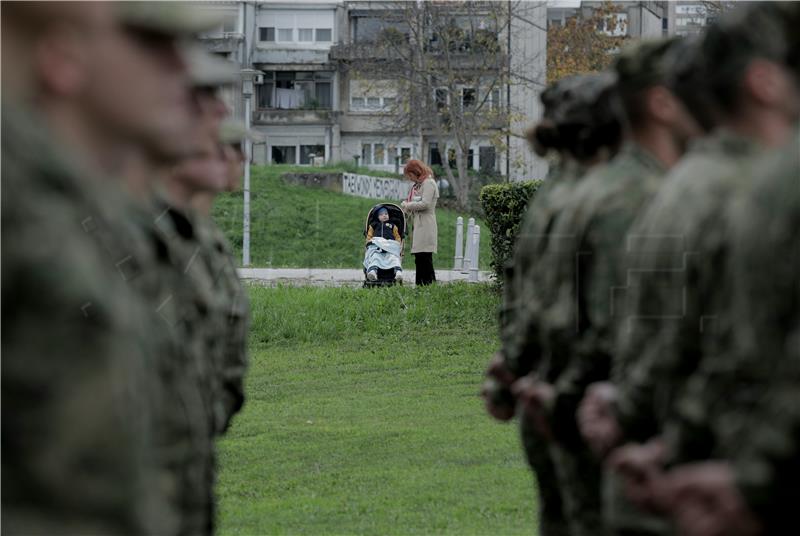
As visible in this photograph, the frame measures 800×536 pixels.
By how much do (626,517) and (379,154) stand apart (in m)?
59.0

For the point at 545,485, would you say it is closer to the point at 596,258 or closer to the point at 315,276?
the point at 596,258

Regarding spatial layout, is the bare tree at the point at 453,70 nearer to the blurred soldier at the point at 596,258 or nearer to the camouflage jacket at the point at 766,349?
the blurred soldier at the point at 596,258

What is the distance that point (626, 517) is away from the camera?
4.65 meters

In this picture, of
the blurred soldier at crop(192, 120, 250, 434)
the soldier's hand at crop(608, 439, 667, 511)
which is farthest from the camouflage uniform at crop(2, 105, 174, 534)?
the blurred soldier at crop(192, 120, 250, 434)

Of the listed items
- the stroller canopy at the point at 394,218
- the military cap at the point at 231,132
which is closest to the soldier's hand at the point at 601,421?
the military cap at the point at 231,132

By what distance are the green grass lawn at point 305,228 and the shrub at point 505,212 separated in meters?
9.69

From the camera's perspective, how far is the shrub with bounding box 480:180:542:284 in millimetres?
17484

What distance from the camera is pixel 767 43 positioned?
12.6 ft

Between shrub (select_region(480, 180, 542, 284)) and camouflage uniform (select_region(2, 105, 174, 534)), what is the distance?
14.9 metres

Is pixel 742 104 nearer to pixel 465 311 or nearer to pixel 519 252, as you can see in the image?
pixel 519 252

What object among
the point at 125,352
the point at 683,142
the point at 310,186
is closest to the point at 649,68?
the point at 683,142

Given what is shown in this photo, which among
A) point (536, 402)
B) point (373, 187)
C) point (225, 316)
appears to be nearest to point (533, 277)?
point (536, 402)

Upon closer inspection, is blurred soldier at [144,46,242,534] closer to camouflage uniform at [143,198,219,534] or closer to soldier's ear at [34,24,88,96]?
camouflage uniform at [143,198,219,534]

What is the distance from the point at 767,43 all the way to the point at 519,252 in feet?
9.76
